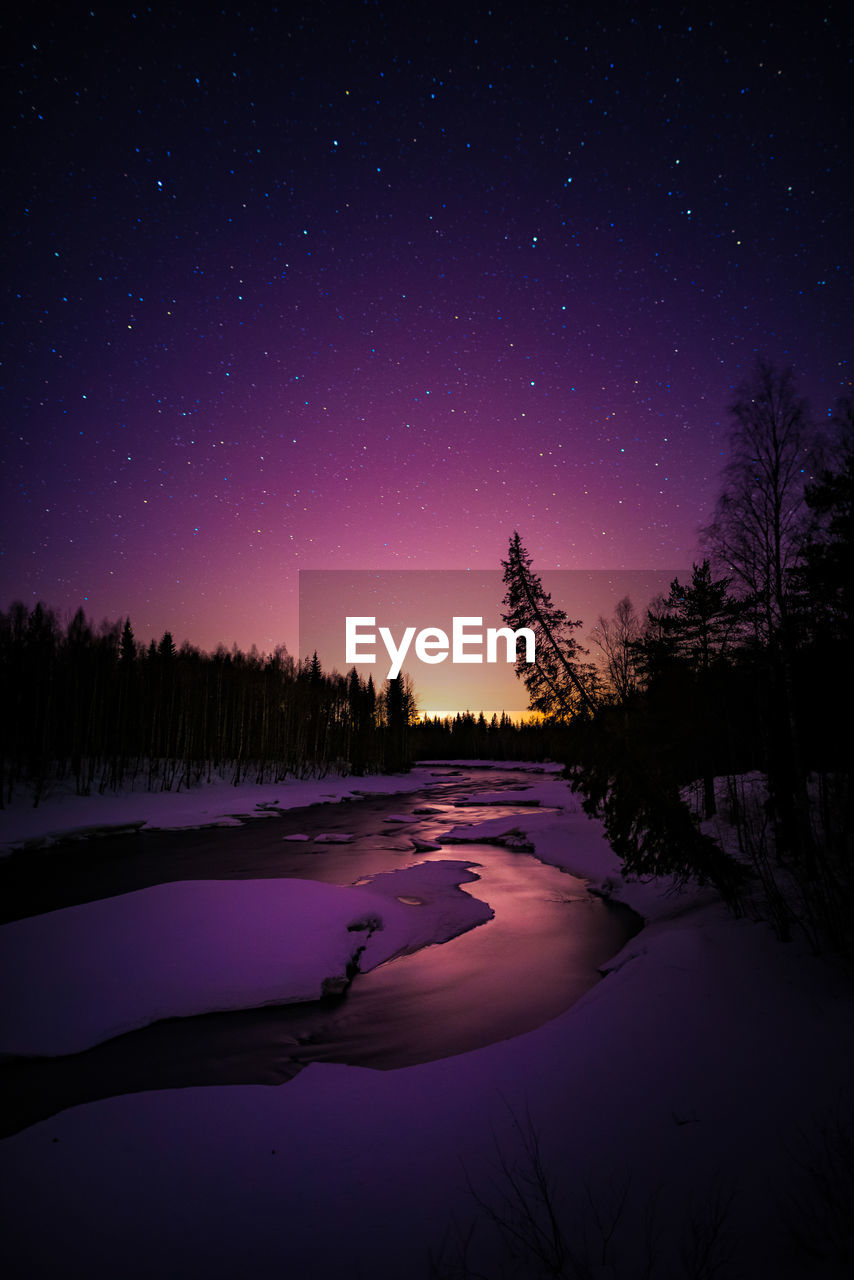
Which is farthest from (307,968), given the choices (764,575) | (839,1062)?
(764,575)

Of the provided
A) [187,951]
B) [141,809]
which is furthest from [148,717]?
[187,951]

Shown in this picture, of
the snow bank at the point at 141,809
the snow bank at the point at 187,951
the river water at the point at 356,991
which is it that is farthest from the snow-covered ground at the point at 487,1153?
the snow bank at the point at 141,809

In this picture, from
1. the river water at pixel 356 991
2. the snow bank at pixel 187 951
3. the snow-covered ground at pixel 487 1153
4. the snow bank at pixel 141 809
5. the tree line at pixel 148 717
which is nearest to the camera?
the snow-covered ground at pixel 487 1153

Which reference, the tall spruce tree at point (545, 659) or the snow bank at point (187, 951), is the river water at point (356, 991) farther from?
the tall spruce tree at point (545, 659)

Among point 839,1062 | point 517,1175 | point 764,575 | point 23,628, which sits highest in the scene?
point 23,628

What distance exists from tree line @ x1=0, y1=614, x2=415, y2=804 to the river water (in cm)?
1496

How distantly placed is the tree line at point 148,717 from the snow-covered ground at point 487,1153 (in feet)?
92.9

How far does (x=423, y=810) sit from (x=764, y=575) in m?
25.3

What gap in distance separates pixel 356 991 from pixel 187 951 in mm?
3052

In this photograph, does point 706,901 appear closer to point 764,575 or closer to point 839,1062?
point 839,1062

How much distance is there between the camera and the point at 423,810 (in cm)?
3231

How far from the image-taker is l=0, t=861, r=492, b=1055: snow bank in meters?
6.98

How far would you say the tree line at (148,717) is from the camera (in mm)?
30078

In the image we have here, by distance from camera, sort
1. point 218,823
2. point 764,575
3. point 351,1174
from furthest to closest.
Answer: point 218,823
point 764,575
point 351,1174
